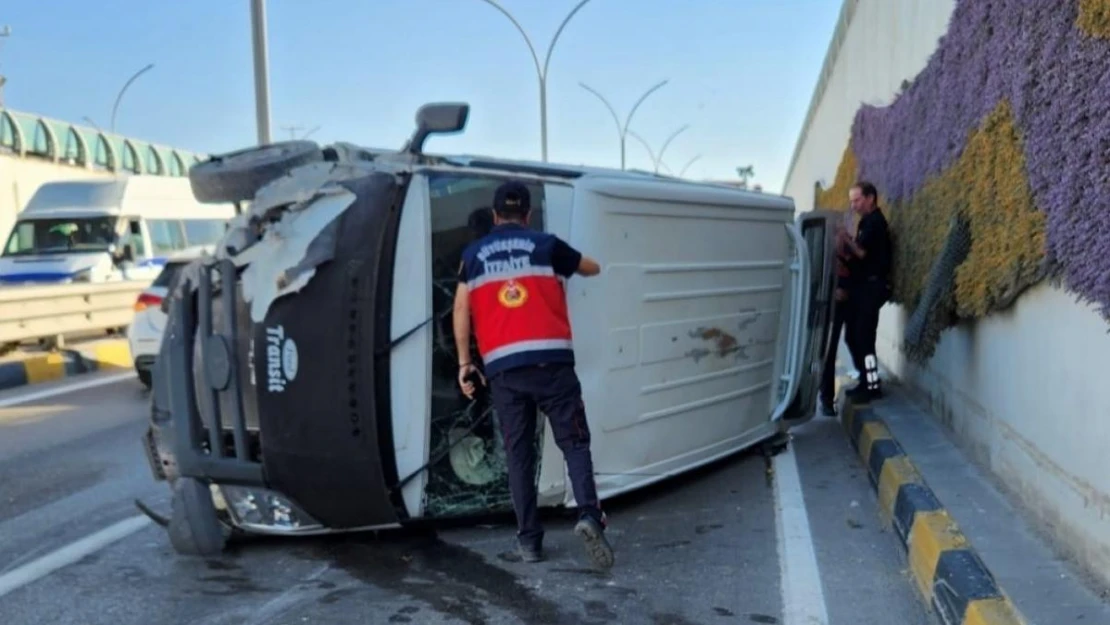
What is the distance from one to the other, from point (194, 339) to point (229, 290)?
1.09 feet

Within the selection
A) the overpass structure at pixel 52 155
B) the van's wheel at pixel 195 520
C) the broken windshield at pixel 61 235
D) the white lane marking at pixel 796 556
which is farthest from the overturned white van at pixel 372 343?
the overpass structure at pixel 52 155

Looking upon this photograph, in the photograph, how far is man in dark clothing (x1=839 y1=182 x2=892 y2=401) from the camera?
803 cm

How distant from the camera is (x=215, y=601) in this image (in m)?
4.48

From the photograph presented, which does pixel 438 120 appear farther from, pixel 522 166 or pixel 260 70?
pixel 260 70

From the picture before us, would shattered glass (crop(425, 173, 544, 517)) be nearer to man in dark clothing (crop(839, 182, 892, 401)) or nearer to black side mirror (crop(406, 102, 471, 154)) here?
black side mirror (crop(406, 102, 471, 154))

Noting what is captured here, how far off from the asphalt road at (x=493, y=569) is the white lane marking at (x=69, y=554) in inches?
0.6

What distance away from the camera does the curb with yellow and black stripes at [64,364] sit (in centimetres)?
1196

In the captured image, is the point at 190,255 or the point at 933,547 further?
the point at 190,255

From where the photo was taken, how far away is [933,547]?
447 centimetres

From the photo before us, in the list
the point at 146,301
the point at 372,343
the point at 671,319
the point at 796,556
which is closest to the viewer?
the point at 372,343

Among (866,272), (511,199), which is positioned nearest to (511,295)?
(511,199)

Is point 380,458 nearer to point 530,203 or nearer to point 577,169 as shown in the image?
point 530,203

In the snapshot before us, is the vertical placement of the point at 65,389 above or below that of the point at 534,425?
below

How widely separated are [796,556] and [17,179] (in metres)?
29.0
